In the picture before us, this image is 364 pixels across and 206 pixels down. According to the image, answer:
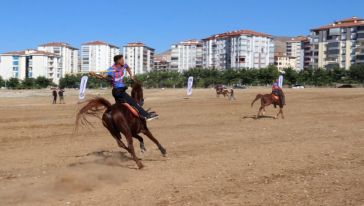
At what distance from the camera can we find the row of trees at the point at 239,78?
111 m

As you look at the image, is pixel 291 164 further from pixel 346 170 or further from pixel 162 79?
pixel 162 79

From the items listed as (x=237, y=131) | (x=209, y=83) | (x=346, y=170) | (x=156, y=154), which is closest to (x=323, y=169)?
(x=346, y=170)

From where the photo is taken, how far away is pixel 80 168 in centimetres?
1053

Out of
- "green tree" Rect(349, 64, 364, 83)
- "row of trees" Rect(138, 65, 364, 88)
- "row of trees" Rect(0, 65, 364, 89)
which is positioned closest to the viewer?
"green tree" Rect(349, 64, 364, 83)

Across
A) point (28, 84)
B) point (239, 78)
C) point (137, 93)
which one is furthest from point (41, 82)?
point (137, 93)

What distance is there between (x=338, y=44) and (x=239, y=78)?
51036 mm

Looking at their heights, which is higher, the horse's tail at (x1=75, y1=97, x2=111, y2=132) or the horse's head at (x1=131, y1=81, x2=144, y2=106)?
the horse's head at (x1=131, y1=81, x2=144, y2=106)

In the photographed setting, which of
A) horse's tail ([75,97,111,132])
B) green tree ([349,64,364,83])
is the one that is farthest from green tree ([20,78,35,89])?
horse's tail ([75,97,111,132])

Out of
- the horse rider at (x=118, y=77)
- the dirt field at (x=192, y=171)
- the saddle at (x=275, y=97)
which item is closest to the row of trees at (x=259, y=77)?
the saddle at (x=275, y=97)

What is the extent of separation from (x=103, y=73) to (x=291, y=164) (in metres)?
4.93

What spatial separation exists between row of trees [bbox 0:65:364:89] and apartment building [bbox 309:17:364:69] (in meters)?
39.7

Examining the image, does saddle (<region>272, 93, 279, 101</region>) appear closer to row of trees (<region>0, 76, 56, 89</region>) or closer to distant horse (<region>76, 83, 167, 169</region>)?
distant horse (<region>76, 83, 167, 169</region>)

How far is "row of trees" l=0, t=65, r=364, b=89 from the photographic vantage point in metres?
111

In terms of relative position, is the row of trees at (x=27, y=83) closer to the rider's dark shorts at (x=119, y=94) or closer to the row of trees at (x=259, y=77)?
the row of trees at (x=259, y=77)
